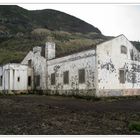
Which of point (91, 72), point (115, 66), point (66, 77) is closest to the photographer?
point (91, 72)

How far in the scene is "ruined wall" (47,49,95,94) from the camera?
19547 millimetres

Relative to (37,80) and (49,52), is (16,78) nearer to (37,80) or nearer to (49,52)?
(37,80)

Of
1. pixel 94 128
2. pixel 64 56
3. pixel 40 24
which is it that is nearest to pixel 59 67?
pixel 64 56

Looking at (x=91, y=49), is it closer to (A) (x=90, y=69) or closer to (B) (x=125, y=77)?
(A) (x=90, y=69)

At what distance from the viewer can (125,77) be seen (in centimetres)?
2108

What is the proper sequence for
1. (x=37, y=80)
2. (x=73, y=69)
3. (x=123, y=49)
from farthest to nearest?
(x=37, y=80), (x=73, y=69), (x=123, y=49)

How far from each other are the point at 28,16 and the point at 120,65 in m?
63.3

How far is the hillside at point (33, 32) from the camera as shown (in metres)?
56.2

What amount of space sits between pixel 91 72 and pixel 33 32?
2027 inches

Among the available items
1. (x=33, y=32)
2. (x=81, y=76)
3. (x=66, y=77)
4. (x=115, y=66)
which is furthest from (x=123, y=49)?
(x=33, y=32)

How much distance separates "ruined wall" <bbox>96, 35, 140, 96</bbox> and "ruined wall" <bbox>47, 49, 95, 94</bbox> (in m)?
0.64

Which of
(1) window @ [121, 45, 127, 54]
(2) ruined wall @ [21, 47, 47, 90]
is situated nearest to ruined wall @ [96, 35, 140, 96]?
(1) window @ [121, 45, 127, 54]

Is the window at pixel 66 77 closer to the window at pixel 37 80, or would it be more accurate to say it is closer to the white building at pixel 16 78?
the window at pixel 37 80

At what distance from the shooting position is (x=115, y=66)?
66.9 feet
